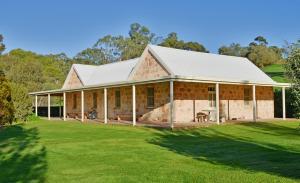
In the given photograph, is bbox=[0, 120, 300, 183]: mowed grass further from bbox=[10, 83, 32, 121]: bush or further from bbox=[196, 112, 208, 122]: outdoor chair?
bbox=[10, 83, 32, 121]: bush

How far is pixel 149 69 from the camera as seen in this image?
25.1 meters

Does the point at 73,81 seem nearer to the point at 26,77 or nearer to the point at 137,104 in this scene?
the point at 137,104

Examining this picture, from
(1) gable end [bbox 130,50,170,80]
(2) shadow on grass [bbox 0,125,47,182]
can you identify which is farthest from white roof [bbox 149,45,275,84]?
(2) shadow on grass [bbox 0,125,47,182]

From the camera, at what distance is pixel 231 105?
26.4 m

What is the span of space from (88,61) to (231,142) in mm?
63598

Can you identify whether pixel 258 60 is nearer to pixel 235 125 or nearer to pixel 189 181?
pixel 235 125

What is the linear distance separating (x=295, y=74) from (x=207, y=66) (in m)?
18.4

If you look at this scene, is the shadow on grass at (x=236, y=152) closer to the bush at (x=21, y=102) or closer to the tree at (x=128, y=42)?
the bush at (x=21, y=102)

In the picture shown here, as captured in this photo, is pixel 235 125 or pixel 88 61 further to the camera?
pixel 88 61

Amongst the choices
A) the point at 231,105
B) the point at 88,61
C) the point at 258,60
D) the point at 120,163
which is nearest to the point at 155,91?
the point at 231,105

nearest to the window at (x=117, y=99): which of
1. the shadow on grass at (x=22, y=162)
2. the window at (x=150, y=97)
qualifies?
the window at (x=150, y=97)

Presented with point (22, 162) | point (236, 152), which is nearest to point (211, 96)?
point (236, 152)

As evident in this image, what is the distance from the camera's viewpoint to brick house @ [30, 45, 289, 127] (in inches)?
910

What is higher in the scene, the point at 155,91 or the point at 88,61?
the point at 88,61
